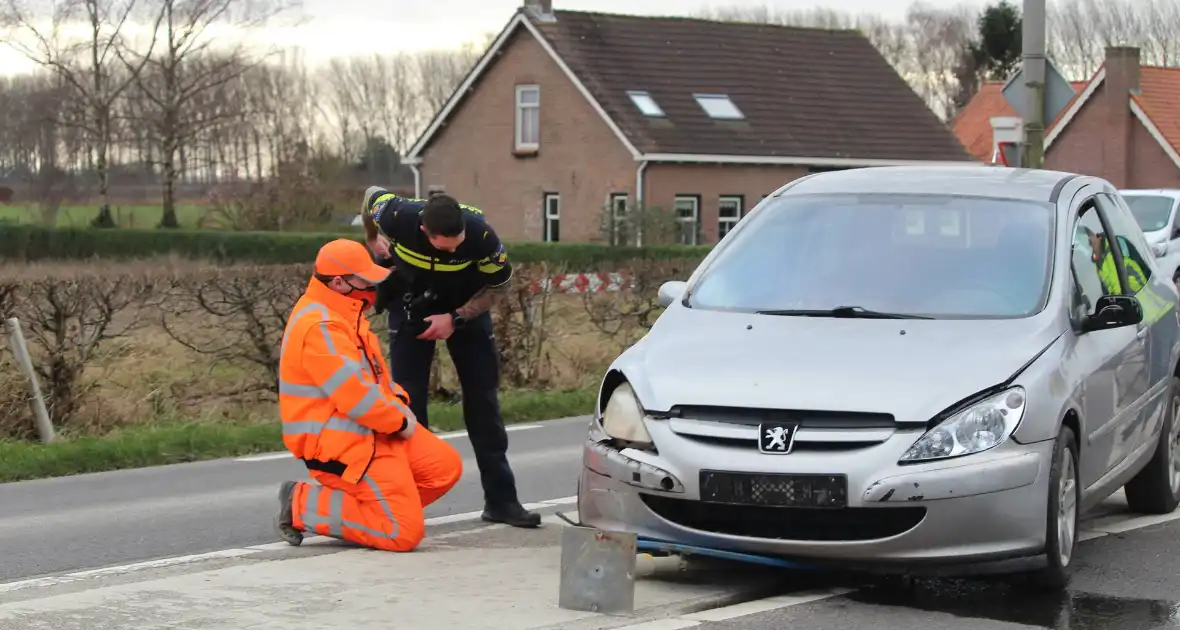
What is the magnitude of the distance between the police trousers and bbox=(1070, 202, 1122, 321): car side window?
2718 mm

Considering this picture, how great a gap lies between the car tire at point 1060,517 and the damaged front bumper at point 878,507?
2.6 inches

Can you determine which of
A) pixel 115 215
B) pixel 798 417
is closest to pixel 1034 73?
pixel 798 417

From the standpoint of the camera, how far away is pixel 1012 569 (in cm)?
663

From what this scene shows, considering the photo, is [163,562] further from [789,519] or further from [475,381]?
[789,519]

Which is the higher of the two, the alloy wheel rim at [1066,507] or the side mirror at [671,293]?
the side mirror at [671,293]

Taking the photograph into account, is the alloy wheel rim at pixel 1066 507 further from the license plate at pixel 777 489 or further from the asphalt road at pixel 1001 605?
the license plate at pixel 777 489

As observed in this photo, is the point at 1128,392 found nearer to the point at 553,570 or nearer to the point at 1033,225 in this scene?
the point at 1033,225

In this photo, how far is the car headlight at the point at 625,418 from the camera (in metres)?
6.79

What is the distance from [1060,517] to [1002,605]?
1.31 feet

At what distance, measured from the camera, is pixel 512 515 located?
859 centimetres

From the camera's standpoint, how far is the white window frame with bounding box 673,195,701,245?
42.6 metres

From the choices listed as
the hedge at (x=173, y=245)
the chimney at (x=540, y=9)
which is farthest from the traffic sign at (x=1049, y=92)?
the chimney at (x=540, y=9)

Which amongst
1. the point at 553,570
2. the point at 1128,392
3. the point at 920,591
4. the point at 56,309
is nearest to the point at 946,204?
the point at 1128,392

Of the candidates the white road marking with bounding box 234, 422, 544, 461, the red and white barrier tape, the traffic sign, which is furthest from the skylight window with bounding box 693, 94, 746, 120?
the white road marking with bounding box 234, 422, 544, 461
